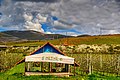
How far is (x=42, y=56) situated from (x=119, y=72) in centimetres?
1358

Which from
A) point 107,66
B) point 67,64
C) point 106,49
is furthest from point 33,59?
point 106,49

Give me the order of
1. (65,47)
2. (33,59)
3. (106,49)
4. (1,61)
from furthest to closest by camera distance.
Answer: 1. (65,47)
2. (106,49)
3. (1,61)
4. (33,59)

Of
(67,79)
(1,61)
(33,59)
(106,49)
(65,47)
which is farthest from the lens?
(65,47)

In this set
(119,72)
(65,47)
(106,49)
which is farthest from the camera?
(65,47)

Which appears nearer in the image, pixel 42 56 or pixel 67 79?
pixel 67 79

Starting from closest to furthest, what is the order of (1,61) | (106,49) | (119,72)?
(119,72) → (1,61) → (106,49)

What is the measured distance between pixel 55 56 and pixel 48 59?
1008 millimetres

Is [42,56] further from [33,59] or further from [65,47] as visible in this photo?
[65,47]

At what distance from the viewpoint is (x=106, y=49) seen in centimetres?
10319

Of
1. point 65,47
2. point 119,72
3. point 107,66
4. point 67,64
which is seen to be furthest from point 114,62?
point 65,47

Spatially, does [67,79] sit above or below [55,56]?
below

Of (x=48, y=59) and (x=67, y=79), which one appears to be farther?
(x=48, y=59)

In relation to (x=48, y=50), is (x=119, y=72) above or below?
below

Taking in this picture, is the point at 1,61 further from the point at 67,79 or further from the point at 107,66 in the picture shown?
the point at 67,79
